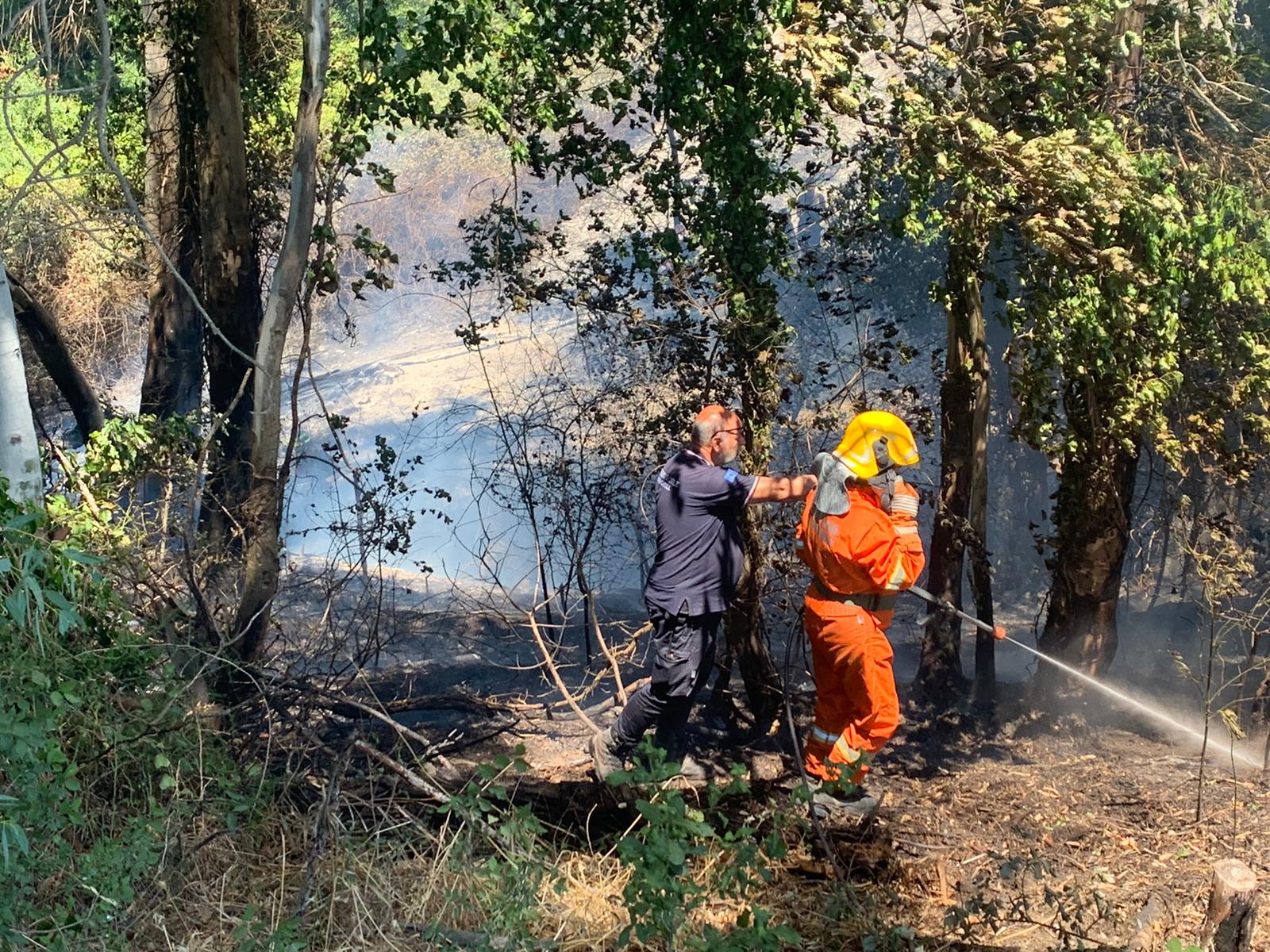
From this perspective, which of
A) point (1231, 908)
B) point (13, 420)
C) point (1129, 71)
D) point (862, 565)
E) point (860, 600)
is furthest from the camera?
point (1129, 71)

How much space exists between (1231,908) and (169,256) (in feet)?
28.9

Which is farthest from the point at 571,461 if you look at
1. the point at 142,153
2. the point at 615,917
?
the point at 142,153

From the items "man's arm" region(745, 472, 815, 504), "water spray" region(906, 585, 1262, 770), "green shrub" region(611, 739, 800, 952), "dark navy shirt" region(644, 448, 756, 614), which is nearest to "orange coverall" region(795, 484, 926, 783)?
"man's arm" region(745, 472, 815, 504)

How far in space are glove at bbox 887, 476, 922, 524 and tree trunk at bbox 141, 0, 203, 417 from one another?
6.05 meters

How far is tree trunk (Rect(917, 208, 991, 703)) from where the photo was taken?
795 cm

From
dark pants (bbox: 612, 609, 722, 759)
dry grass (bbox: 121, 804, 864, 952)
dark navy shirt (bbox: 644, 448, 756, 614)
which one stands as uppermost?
dark navy shirt (bbox: 644, 448, 756, 614)

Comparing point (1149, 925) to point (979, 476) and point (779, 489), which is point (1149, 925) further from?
point (979, 476)

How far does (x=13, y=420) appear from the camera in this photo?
544 centimetres

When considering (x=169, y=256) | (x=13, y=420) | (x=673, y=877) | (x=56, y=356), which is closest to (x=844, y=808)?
(x=673, y=877)

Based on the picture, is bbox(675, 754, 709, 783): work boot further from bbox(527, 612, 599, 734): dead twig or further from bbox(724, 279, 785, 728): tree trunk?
bbox(724, 279, 785, 728): tree trunk

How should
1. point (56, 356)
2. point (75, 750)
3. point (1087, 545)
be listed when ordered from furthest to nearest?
point (56, 356)
point (1087, 545)
point (75, 750)

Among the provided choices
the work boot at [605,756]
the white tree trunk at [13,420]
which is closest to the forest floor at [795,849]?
the work boot at [605,756]

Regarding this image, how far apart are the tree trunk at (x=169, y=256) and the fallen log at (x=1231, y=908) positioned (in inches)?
311

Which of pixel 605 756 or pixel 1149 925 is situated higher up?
pixel 605 756
